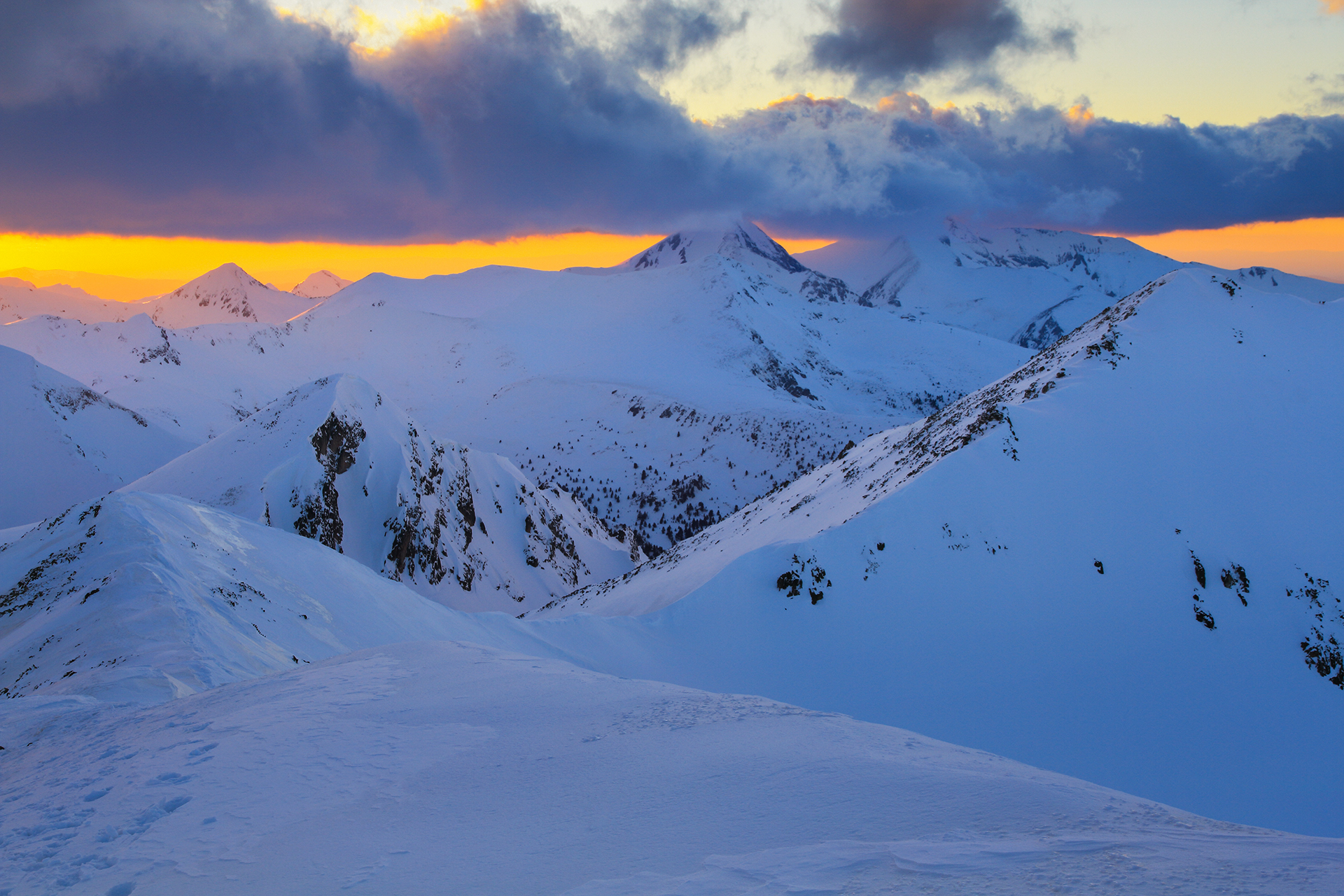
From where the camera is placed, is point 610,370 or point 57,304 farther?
point 57,304

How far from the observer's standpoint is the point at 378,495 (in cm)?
2908

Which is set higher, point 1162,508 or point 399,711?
point 1162,508

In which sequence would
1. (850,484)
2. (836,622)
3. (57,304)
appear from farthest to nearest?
(57,304) < (850,484) < (836,622)

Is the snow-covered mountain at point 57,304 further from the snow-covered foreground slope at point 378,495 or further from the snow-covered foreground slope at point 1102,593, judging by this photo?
the snow-covered foreground slope at point 1102,593

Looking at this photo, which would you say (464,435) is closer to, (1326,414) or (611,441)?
(611,441)

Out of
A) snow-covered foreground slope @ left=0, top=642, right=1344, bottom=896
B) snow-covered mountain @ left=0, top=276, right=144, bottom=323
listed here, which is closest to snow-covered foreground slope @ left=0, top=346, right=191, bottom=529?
snow-covered foreground slope @ left=0, top=642, right=1344, bottom=896

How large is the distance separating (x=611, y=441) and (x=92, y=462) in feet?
119

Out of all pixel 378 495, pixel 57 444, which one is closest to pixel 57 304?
pixel 57 444

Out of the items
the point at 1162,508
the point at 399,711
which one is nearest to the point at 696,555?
the point at 1162,508

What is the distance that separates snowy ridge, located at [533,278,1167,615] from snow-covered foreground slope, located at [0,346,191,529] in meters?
32.3

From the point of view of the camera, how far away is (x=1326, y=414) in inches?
631

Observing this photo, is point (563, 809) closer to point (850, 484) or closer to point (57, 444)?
point (850, 484)

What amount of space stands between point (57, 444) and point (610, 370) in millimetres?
52919

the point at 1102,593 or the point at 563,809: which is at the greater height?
the point at 1102,593
